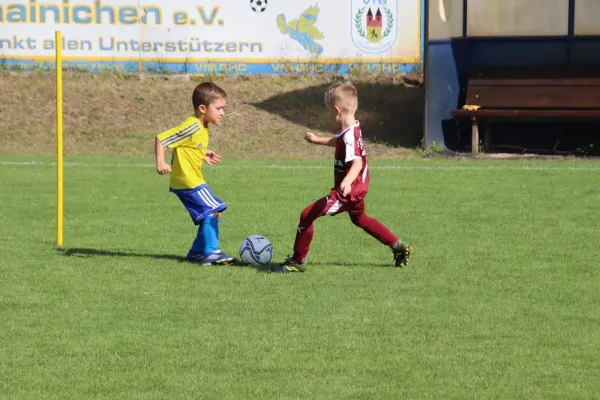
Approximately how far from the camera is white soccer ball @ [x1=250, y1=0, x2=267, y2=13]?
1000 inches

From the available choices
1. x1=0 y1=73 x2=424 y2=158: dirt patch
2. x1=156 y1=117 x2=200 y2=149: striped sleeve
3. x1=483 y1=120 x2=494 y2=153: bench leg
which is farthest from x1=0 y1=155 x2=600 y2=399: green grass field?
x1=0 y1=73 x2=424 y2=158: dirt patch

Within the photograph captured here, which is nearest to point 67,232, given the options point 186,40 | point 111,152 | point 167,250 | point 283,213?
point 167,250

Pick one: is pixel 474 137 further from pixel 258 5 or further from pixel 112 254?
pixel 112 254

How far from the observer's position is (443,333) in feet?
23.5

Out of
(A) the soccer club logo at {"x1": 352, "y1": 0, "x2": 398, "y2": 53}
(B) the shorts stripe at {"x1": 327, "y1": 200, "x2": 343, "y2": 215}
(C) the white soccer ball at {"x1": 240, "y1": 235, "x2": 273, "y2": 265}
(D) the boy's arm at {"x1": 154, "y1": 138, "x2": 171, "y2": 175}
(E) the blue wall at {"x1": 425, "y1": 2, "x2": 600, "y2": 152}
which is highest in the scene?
(A) the soccer club logo at {"x1": 352, "y1": 0, "x2": 398, "y2": 53}

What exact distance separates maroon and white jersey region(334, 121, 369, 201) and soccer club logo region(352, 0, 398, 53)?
Answer: 52.7 feet

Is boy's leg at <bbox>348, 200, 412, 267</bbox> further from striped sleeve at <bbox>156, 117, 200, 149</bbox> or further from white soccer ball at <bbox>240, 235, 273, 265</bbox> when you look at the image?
striped sleeve at <bbox>156, 117, 200, 149</bbox>

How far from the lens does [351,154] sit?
30.3 feet

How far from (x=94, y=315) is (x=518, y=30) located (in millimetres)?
16244

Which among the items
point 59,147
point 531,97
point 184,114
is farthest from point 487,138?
point 59,147

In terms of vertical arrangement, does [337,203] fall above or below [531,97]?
below

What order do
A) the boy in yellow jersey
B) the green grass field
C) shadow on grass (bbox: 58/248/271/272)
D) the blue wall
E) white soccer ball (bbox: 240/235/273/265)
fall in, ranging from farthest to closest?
the blue wall, shadow on grass (bbox: 58/248/271/272), the boy in yellow jersey, white soccer ball (bbox: 240/235/273/265), the green grass field

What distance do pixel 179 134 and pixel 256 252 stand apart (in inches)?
46.3

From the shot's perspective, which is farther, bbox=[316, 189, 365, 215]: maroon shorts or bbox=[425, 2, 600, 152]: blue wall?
bbox=[425, 2, 600, 152]: blue wall
